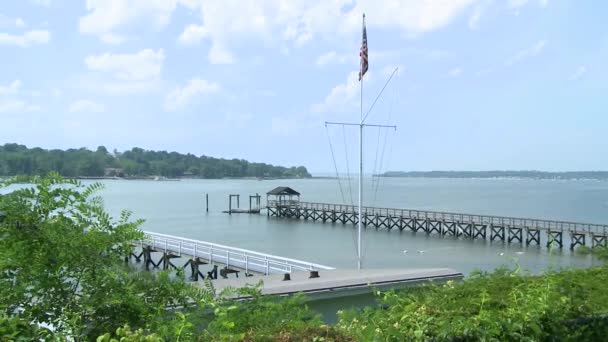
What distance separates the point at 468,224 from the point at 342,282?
125 ft

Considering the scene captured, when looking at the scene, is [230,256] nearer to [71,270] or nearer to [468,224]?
[71,270]

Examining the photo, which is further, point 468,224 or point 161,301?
point 468,224

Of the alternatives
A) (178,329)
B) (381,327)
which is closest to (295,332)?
(381,327)

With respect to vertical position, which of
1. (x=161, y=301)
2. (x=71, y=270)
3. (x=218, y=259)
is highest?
(x=71, y=270)

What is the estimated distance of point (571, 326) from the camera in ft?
13.2

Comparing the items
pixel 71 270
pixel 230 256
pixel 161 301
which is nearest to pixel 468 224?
pixel 230 256

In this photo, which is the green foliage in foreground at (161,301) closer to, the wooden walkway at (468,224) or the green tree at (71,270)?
the green tree at (71,270)

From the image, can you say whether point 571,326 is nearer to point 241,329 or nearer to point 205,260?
point 241,329

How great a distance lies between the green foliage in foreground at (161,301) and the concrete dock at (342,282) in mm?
6855

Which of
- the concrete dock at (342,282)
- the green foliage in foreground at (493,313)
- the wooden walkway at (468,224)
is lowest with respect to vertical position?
the wooden walkway at (468,224)

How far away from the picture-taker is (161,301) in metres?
4.50

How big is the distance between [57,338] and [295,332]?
4.66 ft

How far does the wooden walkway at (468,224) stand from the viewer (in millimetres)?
42188

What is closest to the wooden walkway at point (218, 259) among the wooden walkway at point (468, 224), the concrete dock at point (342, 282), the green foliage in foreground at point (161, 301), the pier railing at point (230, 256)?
the pier railing at point (230, 256)
